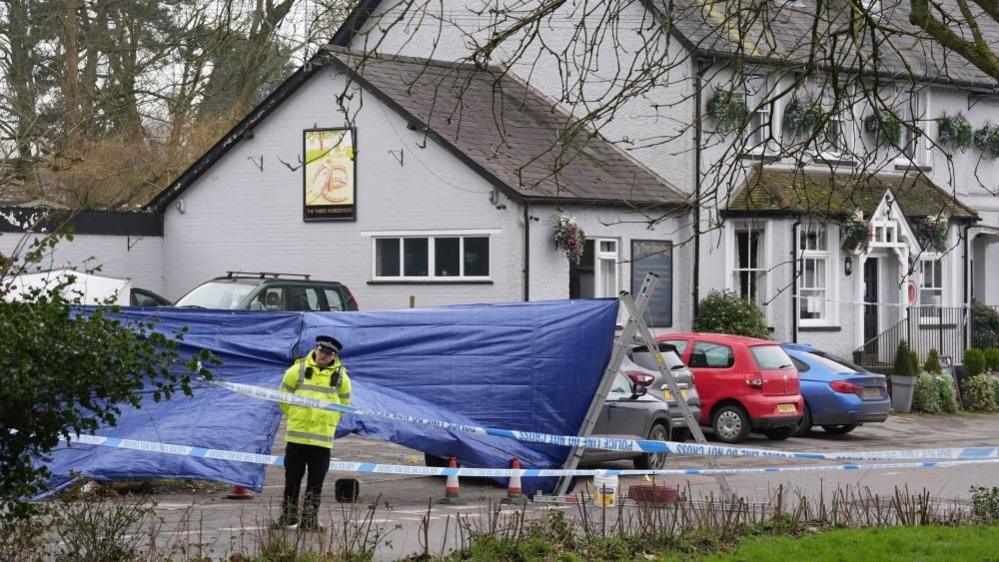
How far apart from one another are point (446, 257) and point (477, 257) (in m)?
0.73

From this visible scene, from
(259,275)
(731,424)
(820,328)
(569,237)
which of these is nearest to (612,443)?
(731,424)

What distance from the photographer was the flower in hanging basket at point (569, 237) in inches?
1089

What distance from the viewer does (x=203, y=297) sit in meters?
24.6

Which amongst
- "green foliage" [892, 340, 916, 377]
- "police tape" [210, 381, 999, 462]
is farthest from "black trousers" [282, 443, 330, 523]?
"green foliage" [892, 340, 916, 377]

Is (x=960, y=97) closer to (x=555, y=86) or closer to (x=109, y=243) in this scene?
(x=555, y=86)

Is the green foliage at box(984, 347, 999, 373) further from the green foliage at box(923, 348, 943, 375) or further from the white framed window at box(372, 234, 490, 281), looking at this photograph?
the white framed window at box(372, 234, 490, 281)

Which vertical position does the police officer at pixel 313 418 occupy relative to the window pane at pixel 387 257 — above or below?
below

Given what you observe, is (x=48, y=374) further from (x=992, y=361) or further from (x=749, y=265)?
(x=992, y=361)

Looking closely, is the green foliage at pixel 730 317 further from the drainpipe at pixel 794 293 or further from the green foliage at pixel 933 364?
the green foliage at pixel 933 364

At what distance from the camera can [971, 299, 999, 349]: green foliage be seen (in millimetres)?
35406

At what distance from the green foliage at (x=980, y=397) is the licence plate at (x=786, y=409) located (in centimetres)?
920

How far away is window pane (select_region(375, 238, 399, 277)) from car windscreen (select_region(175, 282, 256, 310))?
192 inches

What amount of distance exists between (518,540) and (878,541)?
305cm

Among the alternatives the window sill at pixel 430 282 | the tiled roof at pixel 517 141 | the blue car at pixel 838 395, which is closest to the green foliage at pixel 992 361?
the tiled roof at pixel 517 141
